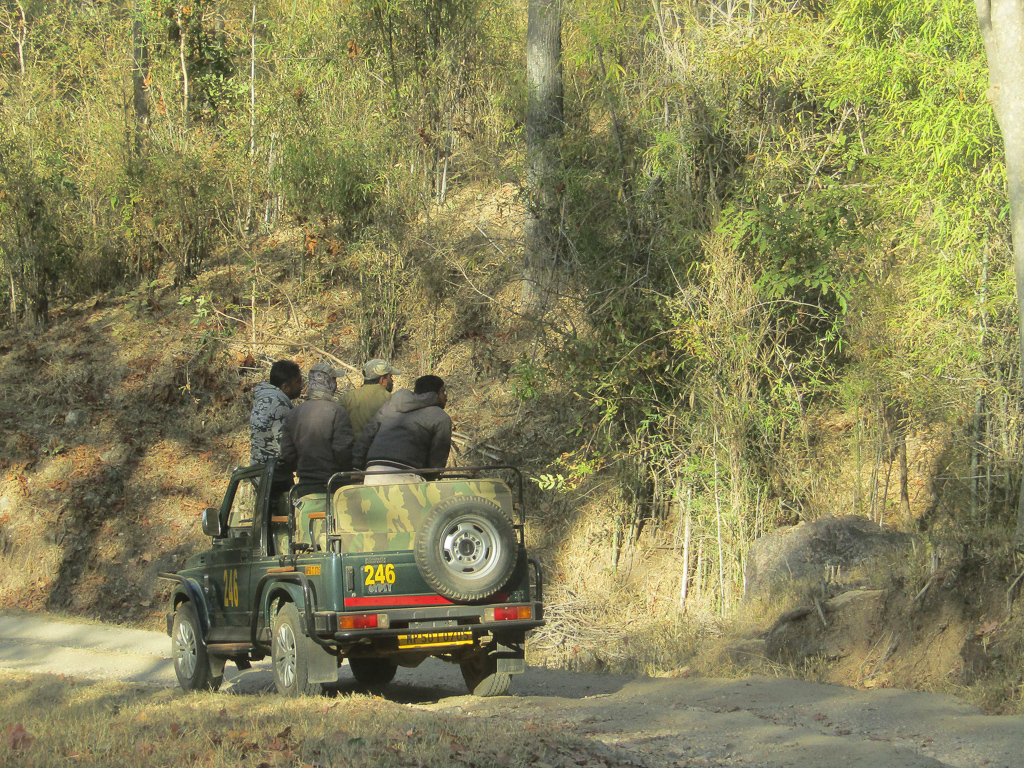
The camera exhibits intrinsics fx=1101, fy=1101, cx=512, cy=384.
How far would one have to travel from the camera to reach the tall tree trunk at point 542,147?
537 inches

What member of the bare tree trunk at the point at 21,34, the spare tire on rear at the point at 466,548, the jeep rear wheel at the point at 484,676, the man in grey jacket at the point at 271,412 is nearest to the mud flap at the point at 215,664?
the man in grey jacket at the point at 271,412

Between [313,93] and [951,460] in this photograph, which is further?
[313,93]

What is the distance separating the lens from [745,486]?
1195cm

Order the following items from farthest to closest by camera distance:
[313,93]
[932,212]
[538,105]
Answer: [313,93] < [538,105] < [932,212]

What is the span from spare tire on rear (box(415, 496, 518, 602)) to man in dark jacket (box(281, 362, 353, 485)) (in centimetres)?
123

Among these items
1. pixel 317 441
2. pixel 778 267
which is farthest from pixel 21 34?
pixel 317 441

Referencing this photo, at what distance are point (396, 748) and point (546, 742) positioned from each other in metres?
0.74

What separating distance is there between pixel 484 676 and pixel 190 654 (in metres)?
2.47

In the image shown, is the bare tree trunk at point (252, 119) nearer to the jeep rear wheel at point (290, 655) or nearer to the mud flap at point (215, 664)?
the mud flap at point (215, 664)

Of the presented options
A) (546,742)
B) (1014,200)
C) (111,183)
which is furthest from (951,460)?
(111,183)

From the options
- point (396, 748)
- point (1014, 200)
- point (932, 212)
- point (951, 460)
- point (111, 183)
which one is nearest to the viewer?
point (396, 748)

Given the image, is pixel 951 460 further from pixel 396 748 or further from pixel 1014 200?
pixel 396 748

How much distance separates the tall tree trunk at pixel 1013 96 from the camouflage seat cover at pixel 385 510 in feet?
17.1

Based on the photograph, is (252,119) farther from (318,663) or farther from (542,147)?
(318,663)
